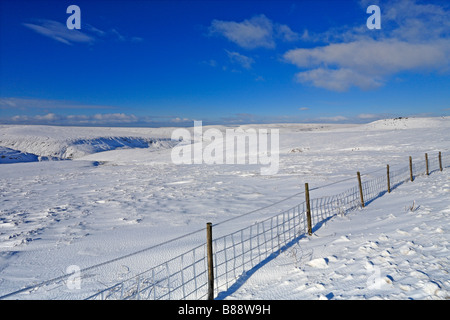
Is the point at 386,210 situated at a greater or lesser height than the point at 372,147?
lesser

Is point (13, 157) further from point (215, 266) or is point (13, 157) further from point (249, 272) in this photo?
point (249, 272)

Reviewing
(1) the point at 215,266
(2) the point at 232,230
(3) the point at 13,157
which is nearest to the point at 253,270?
(1) the point at 215,266

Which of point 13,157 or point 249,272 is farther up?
point 13,157

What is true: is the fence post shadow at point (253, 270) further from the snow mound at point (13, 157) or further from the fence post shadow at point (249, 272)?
the snow mound at point (13, 157)

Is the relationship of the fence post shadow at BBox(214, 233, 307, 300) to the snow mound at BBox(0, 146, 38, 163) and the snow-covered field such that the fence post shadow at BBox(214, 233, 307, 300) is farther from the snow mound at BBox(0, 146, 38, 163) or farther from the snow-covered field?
the snow mound at BBox(0, 146, 38, 163)

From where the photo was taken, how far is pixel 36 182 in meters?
16.5

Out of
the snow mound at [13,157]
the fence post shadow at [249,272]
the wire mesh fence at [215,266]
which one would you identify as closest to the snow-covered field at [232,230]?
the fence post shadow at [249,272]

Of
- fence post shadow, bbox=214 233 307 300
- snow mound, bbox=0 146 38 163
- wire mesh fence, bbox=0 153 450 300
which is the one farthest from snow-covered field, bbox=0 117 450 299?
snow mound, bbox=0 146 38 163

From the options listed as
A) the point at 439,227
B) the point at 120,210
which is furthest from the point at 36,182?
the point at 439,227

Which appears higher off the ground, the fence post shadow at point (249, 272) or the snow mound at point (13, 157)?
the snow mound at point (13, 157)

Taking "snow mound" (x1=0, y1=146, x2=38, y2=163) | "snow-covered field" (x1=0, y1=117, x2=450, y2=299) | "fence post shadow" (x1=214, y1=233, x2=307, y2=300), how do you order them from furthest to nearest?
"snow mound" (x1=0, y1=146, x2=38, y2=163)
"fence post shadow" (x1=214, y1=233, x2=307, y2=300)
"snow-covered field" (x1=0, y1=117, x2=450, y2=299)
